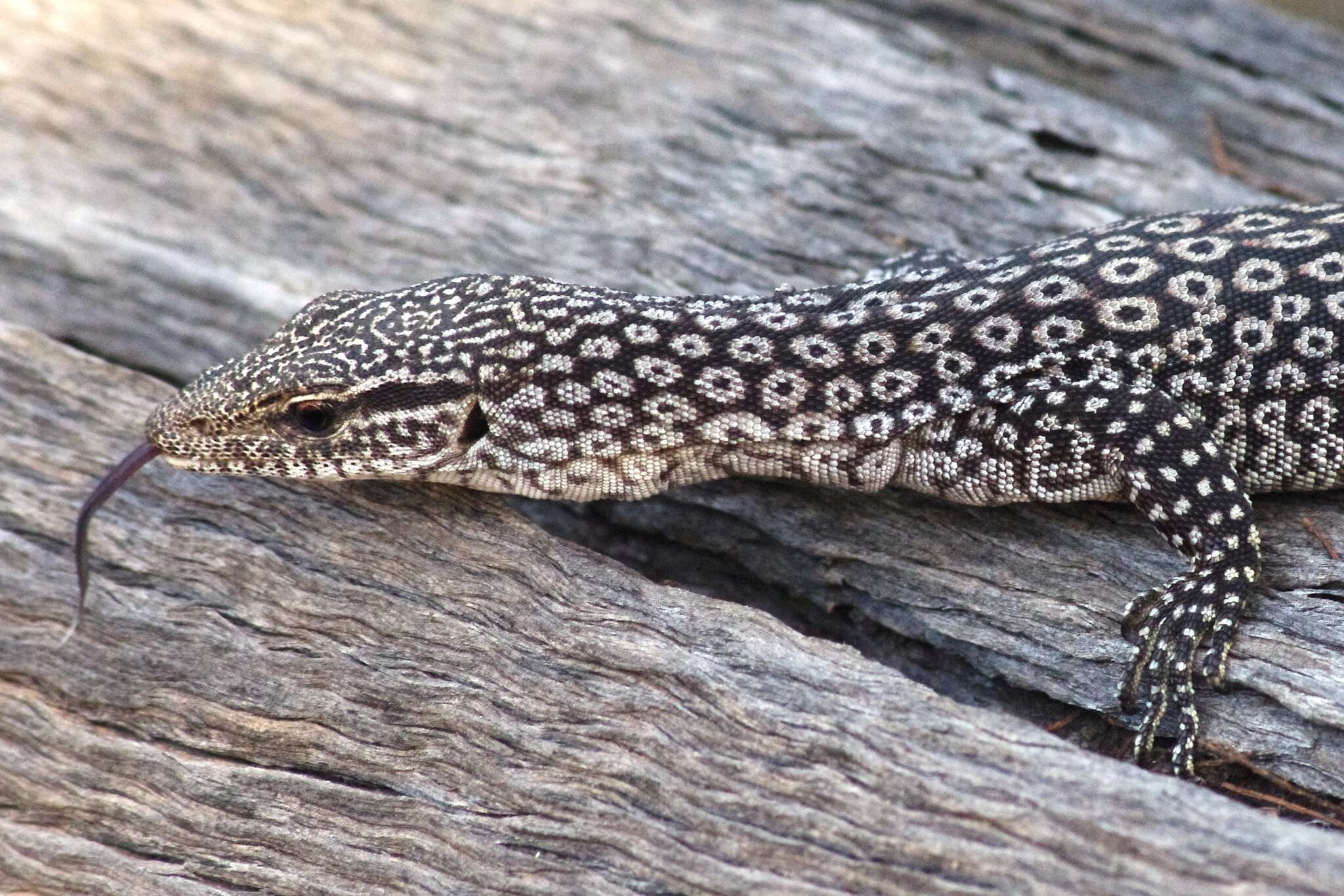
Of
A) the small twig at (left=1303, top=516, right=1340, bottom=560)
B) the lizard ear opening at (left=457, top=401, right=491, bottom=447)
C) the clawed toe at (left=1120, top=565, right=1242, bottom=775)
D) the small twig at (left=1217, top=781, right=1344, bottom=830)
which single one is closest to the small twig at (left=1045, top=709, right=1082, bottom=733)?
the clawed toe at (left=1120, top=565, right=1242, bottom=775)

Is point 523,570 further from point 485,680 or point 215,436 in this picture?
point 215,436

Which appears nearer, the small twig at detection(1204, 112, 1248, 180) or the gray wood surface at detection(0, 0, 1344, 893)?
the gray wood surface at detection(0, 0, 1344, 893)

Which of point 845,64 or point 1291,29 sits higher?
point 1291,29

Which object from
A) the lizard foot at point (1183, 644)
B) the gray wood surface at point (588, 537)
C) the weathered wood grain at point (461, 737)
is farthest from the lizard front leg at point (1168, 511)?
the weathered wood grain at point (461, 737)

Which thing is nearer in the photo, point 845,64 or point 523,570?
point 523,570

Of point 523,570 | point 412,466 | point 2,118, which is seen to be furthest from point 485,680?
point 2,118

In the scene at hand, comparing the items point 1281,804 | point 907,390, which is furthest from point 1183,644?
point 907,390

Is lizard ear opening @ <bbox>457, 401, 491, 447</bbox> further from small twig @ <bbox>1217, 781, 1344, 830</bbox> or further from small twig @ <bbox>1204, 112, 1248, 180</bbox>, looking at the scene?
small twig @ <bbox>1204, 112, 1248, 180</bbox>
